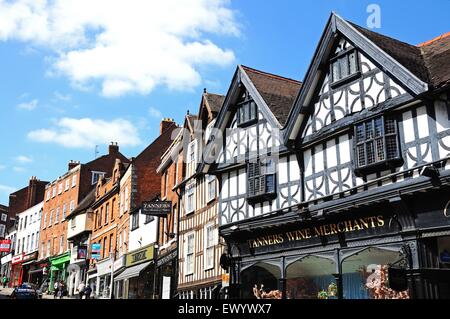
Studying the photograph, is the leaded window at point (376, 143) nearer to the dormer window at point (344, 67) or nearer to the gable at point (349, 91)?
the gable at point (349, 91)

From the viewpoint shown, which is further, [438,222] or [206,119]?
[206,119]

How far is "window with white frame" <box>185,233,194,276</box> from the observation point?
23297 millimetres

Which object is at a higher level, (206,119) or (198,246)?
(206,119)

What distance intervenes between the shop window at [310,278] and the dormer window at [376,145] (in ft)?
13.5

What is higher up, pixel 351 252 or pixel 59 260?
pixel 59 260

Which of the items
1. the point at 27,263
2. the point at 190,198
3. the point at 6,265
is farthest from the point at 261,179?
the point at 6,265

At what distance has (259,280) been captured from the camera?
60.6ft

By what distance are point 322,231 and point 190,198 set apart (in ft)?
34.9

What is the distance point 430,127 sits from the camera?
483 inches

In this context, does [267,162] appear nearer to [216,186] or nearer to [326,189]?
[326,189]

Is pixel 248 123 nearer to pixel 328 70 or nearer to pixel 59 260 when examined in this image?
pixel 328 70

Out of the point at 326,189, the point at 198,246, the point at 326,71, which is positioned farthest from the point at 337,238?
the point at 198,246
